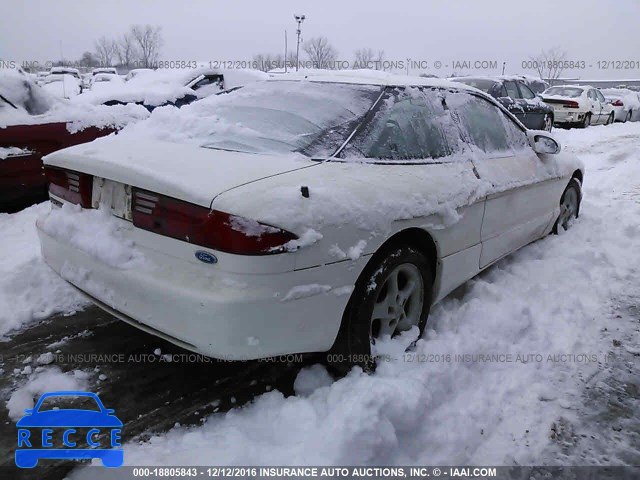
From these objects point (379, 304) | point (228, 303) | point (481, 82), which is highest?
point (481, 82)

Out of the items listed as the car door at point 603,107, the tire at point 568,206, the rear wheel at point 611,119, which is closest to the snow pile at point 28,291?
the tire at point 568,206

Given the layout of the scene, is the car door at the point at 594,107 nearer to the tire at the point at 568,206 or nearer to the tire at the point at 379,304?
the tire at the point at 568,206

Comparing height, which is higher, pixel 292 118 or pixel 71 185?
pixel 292 118

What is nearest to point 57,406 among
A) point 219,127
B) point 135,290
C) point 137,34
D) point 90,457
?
point 90,457

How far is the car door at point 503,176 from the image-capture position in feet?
11.8

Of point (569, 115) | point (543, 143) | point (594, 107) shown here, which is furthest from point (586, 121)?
point (543, 143)

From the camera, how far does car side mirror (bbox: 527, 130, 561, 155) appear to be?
14.5ft

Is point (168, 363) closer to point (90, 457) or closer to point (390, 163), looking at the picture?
point (90, 457)

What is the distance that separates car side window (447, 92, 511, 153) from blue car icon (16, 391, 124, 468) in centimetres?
271

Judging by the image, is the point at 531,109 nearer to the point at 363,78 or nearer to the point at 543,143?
the point at 543,143

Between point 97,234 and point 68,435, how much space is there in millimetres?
942

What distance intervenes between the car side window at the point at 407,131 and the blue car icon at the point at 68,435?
69.0 inches

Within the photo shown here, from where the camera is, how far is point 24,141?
4.80 meters

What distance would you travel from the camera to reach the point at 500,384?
9.29ft
